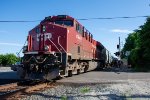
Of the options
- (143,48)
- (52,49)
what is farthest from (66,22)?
(143,48)

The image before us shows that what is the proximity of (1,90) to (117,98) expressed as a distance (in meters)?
5.16

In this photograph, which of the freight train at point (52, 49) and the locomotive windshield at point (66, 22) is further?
the locomotive windshield at point (66, 22)

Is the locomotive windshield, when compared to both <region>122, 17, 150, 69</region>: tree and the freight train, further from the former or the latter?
<region>122, 17, 150, 69</region>: tree

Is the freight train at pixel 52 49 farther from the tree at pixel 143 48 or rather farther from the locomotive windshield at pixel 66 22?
the tree at pixel 143 48

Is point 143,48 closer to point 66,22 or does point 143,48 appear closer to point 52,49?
point 66,22

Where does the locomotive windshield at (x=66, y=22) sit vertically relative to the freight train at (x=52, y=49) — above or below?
above

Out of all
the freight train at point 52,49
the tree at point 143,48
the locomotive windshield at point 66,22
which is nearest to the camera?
the freight train at point 52,49

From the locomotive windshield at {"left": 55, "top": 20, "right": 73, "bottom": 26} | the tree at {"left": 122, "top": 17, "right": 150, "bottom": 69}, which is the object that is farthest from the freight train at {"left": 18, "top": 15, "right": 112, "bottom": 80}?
the tree at {"left": 122, "top": 17, "right": 150, "bottom": 69}

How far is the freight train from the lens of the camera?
51.7 feet

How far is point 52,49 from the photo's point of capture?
17391mm

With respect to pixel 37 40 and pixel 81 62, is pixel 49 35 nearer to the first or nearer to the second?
pixel 37 40

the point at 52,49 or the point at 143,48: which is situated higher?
the point at 143,48

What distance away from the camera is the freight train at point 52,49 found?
620 inches

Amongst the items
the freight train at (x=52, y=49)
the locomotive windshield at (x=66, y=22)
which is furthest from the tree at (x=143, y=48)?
the locomotive windshield at (x=66, y=22)
